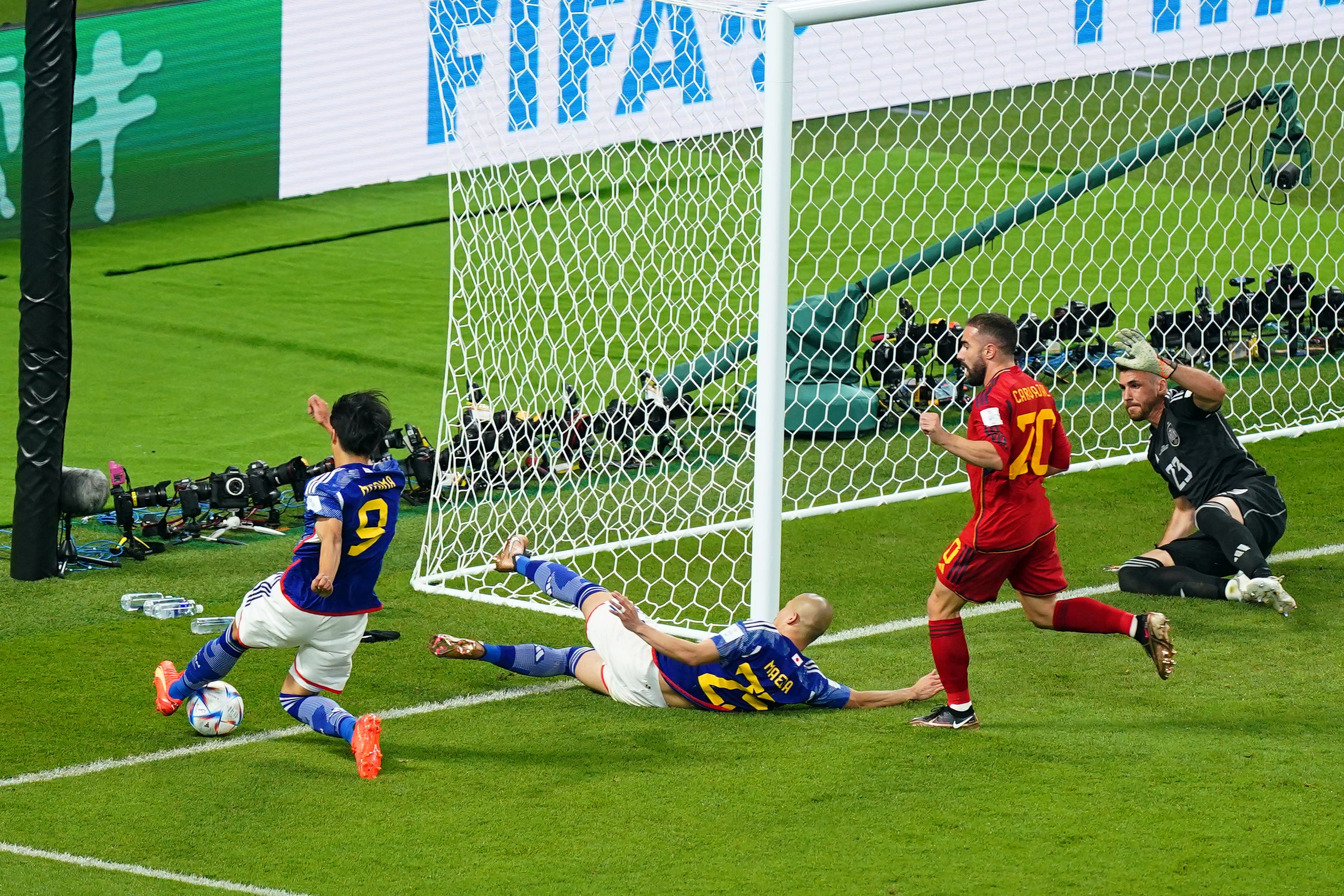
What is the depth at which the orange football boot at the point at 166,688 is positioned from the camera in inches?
251

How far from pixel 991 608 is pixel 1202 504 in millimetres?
1063

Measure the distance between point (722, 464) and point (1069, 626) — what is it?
11.8 ft

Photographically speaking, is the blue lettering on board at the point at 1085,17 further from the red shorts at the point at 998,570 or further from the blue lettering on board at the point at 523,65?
the red shorts at the point at 998,570

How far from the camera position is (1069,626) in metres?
6.41

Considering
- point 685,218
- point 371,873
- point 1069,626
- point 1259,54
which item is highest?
point 1259,54

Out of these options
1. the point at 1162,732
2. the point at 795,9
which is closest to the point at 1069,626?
the point at 1162,732

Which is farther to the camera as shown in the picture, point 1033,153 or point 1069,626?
point 1033,153

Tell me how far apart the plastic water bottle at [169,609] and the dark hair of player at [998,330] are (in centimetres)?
374

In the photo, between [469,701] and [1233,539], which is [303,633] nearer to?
[469,701]

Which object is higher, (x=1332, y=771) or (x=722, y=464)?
(x=722, y=464)

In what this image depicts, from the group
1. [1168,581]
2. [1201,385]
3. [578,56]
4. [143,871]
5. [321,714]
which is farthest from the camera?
[578,56]

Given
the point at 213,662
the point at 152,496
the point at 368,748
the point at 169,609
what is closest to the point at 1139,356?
the point at 368,748

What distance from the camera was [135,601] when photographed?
7797 millimetres

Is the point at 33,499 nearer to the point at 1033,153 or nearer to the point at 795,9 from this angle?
the point at 795,9
